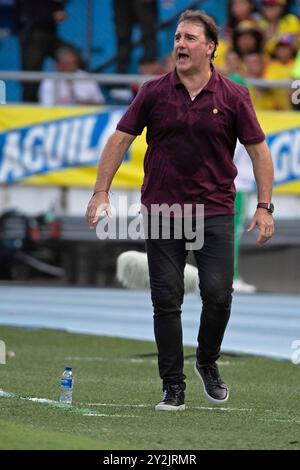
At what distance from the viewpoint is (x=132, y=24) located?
1894 cm

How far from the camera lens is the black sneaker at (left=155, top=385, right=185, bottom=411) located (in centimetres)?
720

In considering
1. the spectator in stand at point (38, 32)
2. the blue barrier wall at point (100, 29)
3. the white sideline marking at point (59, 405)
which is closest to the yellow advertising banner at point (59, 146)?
the spectator in stand at point (38, 32)

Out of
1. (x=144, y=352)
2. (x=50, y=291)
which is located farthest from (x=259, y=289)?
(x=144, y=352)

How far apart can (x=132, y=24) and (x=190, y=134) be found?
39.5ft

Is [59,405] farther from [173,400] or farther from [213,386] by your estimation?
[213,386]

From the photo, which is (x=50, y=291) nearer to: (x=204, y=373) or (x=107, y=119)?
(x=107, y=119)

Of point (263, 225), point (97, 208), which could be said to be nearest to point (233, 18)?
point (263, 225)

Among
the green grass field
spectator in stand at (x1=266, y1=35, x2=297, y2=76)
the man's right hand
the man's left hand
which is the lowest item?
the green grass field

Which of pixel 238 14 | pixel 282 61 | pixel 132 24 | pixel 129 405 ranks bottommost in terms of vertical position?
pixel 129 405

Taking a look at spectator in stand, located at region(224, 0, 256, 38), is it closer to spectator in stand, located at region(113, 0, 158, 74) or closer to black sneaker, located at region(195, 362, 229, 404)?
spectator in stand, located at region(113, 0, 158, 74)

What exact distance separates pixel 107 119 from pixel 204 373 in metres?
9.58

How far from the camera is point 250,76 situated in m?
16.8

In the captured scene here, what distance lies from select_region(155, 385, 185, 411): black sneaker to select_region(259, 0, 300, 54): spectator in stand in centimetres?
1078

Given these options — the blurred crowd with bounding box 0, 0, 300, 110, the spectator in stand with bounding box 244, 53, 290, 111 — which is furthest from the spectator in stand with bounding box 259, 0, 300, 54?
the spectator in stand with bounding box 244, 53, 290, 111
